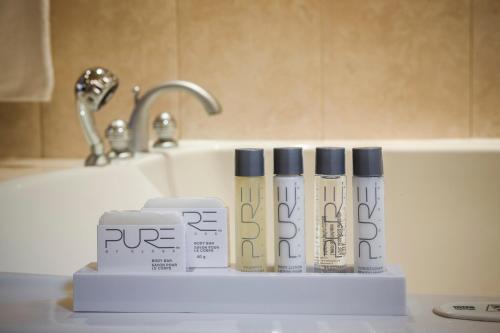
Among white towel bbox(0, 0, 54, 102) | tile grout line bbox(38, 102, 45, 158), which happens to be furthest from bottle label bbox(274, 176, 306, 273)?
tile grout line bbox(38, 102, 45, 158)

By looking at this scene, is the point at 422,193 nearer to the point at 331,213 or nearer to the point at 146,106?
the point at 146,106

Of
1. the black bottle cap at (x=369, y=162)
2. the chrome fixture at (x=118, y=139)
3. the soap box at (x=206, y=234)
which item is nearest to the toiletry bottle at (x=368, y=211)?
the black bottle cap at (x=369, y=162)

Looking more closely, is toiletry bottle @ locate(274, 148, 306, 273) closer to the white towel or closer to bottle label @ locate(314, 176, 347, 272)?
bottle label @ locate(314, 176, 347, 272)

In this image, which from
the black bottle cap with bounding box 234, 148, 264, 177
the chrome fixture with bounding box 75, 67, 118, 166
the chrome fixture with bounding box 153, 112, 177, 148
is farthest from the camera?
the chrome fixture with bounding box 153, 112, 177, 148

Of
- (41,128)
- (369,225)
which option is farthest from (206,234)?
(41,128)

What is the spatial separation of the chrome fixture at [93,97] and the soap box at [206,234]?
683mm

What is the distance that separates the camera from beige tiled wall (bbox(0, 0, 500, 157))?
1.56m

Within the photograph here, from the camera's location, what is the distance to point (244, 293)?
0.59m

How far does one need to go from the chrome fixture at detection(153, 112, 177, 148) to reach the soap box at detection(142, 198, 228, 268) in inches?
36.0

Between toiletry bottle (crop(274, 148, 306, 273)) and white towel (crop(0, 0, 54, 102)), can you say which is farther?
white towel (crop(0, 0, 54, 102))

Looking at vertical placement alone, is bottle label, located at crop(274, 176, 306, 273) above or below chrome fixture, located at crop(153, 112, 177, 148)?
below

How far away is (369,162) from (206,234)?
157 mm

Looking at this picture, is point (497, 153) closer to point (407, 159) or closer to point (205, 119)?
point (407, 159)

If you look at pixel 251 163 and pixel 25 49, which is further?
pixel 25 49
